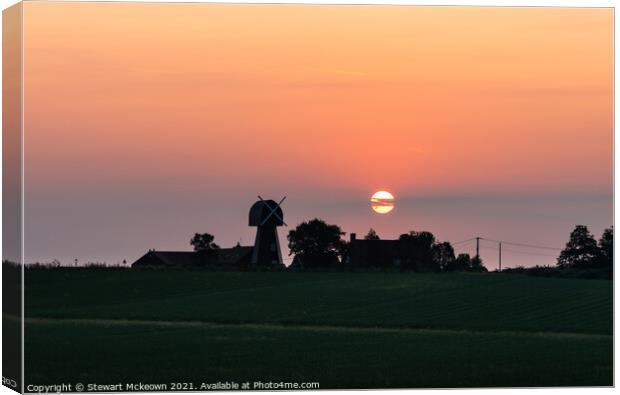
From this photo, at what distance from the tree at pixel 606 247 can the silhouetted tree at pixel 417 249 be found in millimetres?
3549

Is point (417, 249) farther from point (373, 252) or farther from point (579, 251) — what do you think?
point (579, 251)

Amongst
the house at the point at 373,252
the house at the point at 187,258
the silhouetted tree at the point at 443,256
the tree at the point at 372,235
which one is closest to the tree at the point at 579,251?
the house at the point at 373,252

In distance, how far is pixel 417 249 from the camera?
3219 centimetres

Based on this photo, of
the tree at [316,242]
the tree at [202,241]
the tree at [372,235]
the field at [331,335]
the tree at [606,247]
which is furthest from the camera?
the tree at [316,242]

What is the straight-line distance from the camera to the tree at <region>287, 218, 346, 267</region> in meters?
27.4

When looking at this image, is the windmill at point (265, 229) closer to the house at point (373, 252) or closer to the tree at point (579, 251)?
the house at point (373, 252)

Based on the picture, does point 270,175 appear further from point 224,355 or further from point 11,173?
point 11,173

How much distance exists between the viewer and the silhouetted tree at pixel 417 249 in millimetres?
26164

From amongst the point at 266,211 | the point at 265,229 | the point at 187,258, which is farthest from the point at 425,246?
the point at 265,229

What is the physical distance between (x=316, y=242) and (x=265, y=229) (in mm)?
3852

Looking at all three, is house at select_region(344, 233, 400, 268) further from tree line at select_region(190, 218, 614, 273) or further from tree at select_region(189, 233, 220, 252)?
tree at select_region(189, 233, 220, 252)

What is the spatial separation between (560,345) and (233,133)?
9.14 meters

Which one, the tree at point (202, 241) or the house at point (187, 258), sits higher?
the tree at point (202, 241)

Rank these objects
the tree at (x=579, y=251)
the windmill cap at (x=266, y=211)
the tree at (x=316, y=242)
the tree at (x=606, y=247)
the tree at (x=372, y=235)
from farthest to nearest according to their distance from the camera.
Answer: the tree at (x=316, y=242)
the windmill cap at (x=266, y=211)
the tree at (x=579, y=251)
the tree at (x=372, y=235)
the tree at (x=606, y=247)
